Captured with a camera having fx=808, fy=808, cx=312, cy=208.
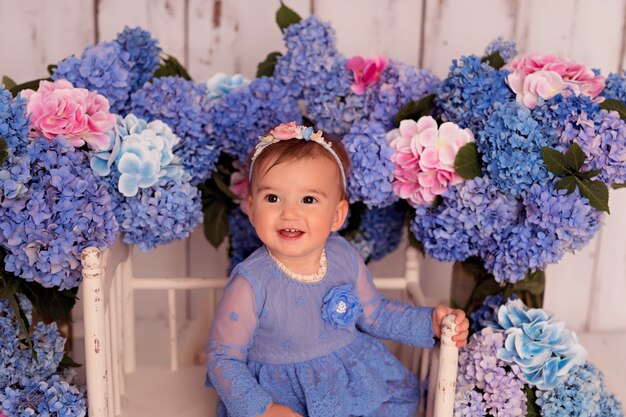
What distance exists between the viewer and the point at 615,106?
1.29 meters

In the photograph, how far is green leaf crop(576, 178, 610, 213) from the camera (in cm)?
124

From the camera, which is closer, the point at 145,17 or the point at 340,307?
the point at 340,307

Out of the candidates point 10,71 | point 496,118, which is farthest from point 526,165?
point 10,71

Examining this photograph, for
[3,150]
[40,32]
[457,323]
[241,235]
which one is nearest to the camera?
[3,150]

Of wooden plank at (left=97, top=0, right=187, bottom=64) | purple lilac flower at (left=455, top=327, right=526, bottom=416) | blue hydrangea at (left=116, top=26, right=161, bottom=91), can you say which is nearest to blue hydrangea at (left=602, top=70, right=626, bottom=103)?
purple lilac flower at (left=455, top=327, right=526, bottom=416)

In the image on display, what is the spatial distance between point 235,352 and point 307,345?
0.12 meters

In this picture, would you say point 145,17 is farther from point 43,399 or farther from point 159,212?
point 43,399

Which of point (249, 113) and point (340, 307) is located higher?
point (249, 113)

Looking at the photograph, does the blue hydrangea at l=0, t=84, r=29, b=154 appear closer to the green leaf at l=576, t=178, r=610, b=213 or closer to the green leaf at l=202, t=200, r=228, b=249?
the green leaf at l=202, t=200, r=228, b=249

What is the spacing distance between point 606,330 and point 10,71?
154 cm

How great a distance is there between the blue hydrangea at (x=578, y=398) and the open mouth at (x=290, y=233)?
460 millimetres

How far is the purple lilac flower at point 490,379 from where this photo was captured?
128cm

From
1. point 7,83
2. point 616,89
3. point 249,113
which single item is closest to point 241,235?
point 249,113

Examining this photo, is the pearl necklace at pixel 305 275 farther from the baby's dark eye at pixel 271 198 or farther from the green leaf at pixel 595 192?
the green leaf at pixel 595 192
